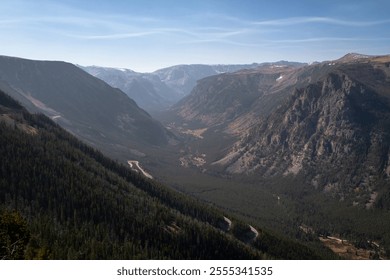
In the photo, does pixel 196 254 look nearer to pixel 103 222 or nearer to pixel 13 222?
pixel 103 222

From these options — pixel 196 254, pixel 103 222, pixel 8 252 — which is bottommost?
pixel 196 254

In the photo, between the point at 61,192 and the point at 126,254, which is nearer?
the point at 126,254

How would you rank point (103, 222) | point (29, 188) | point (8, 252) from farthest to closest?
point (29, 188)
point (103, 222)
point (8, 252)

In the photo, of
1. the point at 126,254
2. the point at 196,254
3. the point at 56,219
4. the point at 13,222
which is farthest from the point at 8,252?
the point at 196,254

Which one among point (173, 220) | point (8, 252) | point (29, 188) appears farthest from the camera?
point (173, 220)
